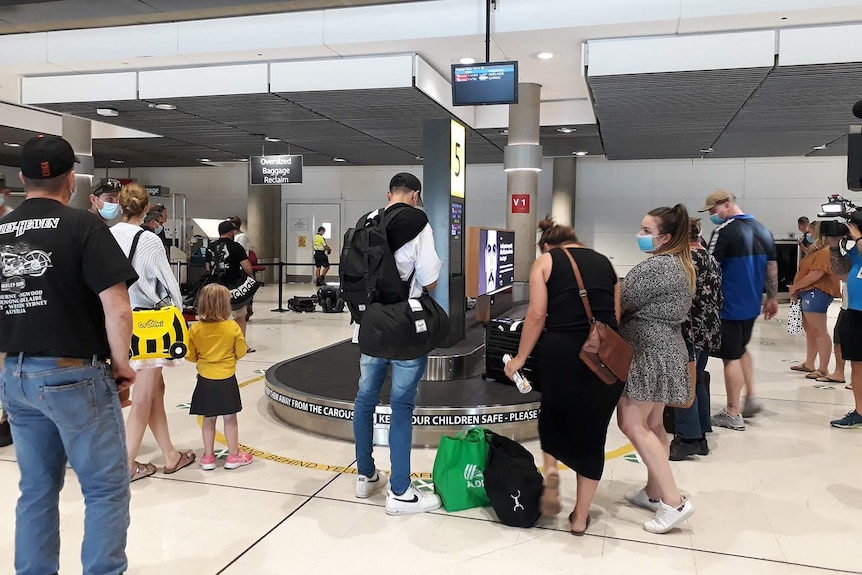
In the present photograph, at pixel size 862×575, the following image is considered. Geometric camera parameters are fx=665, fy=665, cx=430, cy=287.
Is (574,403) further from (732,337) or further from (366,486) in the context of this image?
(732,337)

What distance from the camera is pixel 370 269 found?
305 centimetres

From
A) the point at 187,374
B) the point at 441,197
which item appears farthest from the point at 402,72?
the point at 187,374

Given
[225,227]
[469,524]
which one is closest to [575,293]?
[469,524]

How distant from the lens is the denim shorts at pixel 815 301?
633 cm

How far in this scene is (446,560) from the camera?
2.77m

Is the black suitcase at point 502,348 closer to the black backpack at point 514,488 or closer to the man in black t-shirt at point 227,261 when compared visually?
the black backpack at point 514,488

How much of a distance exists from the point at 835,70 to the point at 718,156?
8.65 meters

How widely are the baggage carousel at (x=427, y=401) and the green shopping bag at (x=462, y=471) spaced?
1024 mm

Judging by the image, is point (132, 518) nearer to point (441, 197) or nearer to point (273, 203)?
point (441, 197)

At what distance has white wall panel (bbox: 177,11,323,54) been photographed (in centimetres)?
721

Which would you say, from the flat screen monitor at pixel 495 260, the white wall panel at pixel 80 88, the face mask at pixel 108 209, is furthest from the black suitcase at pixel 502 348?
the white wall panel at pixel 80 88

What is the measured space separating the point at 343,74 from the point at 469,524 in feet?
19.9

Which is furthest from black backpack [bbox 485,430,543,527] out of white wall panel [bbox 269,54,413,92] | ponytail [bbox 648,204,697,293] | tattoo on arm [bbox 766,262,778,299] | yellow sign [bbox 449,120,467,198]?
white wall panel [bbox 269,54,413,92]

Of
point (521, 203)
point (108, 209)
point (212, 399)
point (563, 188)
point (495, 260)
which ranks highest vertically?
point (563, 188)
